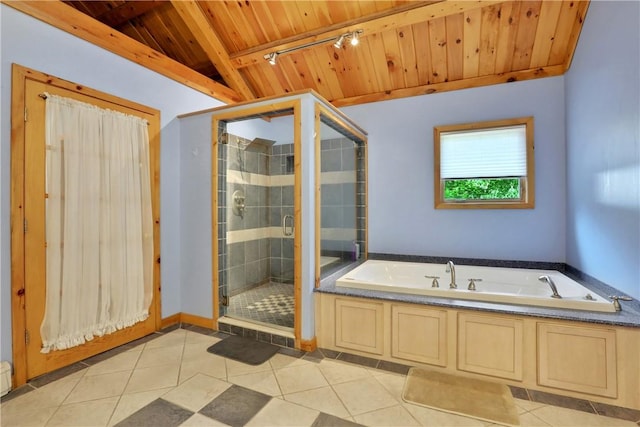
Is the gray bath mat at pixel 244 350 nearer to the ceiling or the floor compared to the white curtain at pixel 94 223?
nearer to the floor

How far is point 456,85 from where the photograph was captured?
324 cm

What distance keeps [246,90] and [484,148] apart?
290cm

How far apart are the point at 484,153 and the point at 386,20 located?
5.49 feet

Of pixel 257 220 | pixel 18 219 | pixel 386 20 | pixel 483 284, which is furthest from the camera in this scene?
pixel 257 220

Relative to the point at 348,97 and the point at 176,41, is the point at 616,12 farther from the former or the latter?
the point at 176,41

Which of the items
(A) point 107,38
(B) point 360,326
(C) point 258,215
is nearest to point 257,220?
(C) point 258,215

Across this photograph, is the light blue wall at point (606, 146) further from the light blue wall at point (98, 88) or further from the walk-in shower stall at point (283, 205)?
the light blue wall at point (98, 88)

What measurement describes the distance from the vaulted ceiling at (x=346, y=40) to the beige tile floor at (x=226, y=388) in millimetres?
2544

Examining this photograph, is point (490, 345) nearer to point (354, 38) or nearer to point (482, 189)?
point (482, 189)

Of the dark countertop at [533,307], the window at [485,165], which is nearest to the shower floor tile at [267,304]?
the dark countertop at [533,307]

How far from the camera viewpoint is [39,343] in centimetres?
205

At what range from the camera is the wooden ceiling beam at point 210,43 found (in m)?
2.93

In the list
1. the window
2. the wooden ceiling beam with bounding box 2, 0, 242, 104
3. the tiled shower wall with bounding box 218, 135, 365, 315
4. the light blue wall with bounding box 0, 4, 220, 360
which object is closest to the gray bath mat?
the tiled shower wall with bounding box 218, 135, 365, 315

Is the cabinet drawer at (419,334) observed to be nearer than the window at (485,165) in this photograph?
Yes
